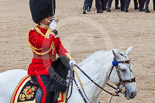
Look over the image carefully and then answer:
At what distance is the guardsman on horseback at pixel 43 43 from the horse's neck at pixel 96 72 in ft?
0.82

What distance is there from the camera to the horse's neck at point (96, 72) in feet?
14.1

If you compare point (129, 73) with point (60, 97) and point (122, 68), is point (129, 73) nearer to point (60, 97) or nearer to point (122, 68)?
point (122, 68)

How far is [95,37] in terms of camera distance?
37.6 feet

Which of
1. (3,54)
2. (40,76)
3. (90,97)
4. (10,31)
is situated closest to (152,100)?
(90,97)

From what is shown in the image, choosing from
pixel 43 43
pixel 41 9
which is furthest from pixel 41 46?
pixel 41 9

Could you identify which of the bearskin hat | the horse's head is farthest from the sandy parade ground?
the bearskin hat

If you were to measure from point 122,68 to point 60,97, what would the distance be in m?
0.77

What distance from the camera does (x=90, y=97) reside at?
4.33 metres

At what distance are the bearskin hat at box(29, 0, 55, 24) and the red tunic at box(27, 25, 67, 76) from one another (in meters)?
0.19

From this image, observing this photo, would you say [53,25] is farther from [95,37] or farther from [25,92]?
[95,37]

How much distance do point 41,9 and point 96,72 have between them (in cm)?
99

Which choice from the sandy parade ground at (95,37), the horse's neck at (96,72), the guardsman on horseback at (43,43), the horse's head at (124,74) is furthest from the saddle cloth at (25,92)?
the sandy parade ground at (95,37)

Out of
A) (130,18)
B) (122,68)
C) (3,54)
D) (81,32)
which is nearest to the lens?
(122,68)

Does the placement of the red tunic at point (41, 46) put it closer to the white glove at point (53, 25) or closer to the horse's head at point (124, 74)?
the white glove at point (53, 25)
